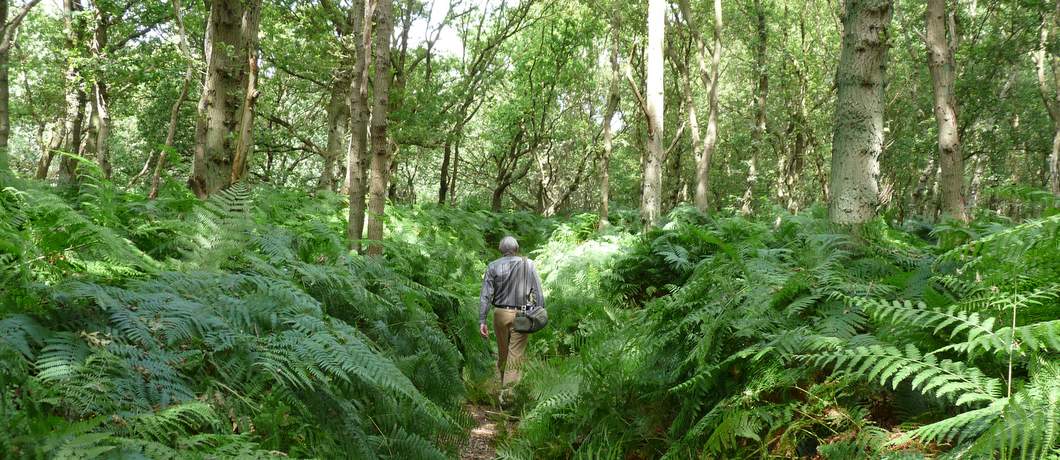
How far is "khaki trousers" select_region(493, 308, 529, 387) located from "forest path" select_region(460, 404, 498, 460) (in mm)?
731

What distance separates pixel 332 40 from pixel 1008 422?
1392cm

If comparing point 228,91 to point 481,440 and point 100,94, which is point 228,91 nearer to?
point 481,440

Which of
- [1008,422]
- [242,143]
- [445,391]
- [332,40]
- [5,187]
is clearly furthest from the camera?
[332,40]

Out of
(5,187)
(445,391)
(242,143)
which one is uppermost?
(242,143)

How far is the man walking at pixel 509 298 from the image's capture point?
696 cm

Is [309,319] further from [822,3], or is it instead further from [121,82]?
[822,3]

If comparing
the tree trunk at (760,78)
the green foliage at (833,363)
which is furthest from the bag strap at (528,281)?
the tree trunk at (760,78)

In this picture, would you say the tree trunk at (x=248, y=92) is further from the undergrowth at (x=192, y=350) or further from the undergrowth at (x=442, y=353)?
the undergrowth at (x=192, y=350)

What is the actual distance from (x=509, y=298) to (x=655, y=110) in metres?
6.33

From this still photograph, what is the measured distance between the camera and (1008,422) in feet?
6.18

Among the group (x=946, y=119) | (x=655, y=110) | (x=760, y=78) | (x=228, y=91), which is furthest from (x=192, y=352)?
(x=760, y=78)

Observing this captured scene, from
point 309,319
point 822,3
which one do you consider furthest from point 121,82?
point 822,3

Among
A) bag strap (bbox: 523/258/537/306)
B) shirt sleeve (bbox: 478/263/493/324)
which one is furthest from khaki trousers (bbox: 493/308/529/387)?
bag strap (bbox: 523/258/537/306)

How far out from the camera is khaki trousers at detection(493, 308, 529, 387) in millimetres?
6902
